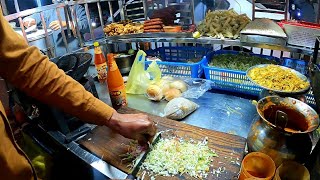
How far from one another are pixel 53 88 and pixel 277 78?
57.8 inches

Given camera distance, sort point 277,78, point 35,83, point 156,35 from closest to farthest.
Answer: point 35,83
point 277,78
point 156,35

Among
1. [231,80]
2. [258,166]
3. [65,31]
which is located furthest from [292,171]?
[65,31]

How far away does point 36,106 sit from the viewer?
5.55 ft

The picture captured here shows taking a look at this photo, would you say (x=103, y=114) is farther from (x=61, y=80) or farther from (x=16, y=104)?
(x=16, y=104)

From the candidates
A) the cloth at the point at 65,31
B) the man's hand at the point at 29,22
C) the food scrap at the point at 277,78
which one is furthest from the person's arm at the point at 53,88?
the man's hand at the point at 29,22

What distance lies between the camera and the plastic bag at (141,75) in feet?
7.13

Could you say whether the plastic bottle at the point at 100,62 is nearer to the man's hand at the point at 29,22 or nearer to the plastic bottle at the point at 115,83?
the plastic bottle at the point at 115,83

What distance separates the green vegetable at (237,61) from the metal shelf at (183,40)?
16 centimetres

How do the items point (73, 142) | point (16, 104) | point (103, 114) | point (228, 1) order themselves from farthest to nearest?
point (228, 1)
point (16, 104)
point (73, 142)
point (103, 114)

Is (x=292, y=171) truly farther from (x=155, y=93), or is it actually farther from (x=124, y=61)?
(x=124, y=61)

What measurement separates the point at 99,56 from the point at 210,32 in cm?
105

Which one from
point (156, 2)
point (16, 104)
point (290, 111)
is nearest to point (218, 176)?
point (290, 111)

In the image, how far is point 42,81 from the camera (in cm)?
126

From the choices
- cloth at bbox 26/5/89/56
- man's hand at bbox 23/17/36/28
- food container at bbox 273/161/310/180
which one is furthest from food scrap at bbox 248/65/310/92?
man's hand at bbox 23/17/36/28
